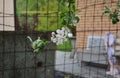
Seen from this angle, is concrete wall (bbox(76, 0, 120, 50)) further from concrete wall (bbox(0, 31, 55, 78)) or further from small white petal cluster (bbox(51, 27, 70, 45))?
small white petal cluster (bbox(51, 27, 70, 45))

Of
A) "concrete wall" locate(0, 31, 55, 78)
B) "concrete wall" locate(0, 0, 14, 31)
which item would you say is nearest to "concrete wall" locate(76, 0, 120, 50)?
"concrete wall" locate(0, 0, 14, 31)

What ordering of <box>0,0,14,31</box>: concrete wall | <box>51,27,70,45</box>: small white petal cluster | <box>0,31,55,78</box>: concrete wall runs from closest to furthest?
1. <box>51,27,70,45</box>: small white petal cluster
2. <box>0,31,55,78</box>: concrete wall
3. <box>0,0,14,31</box>: concrete wall

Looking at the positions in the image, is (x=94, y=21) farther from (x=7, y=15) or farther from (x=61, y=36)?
(x=61, y=36)

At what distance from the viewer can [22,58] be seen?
4.31 metres

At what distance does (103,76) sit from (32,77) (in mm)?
1887

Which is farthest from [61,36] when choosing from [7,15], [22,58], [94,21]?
[94,21]

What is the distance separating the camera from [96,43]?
8219mm

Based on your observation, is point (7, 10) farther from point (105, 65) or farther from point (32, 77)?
point (105, 65)

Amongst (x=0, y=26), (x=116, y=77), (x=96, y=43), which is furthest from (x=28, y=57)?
(x=96, y=43)

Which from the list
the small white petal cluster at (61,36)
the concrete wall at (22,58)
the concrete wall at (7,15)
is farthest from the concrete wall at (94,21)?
the small white petal cluster at (61,36)

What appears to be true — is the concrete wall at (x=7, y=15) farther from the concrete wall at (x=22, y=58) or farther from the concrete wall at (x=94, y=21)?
the concrete wall at (x=94, y=21)

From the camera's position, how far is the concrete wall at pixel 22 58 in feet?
13.7

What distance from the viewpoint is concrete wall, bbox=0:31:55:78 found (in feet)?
13.7

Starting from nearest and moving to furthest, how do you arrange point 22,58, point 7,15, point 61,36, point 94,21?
point 61,36 < point 22,58 < point 7,15 < point 94,21
